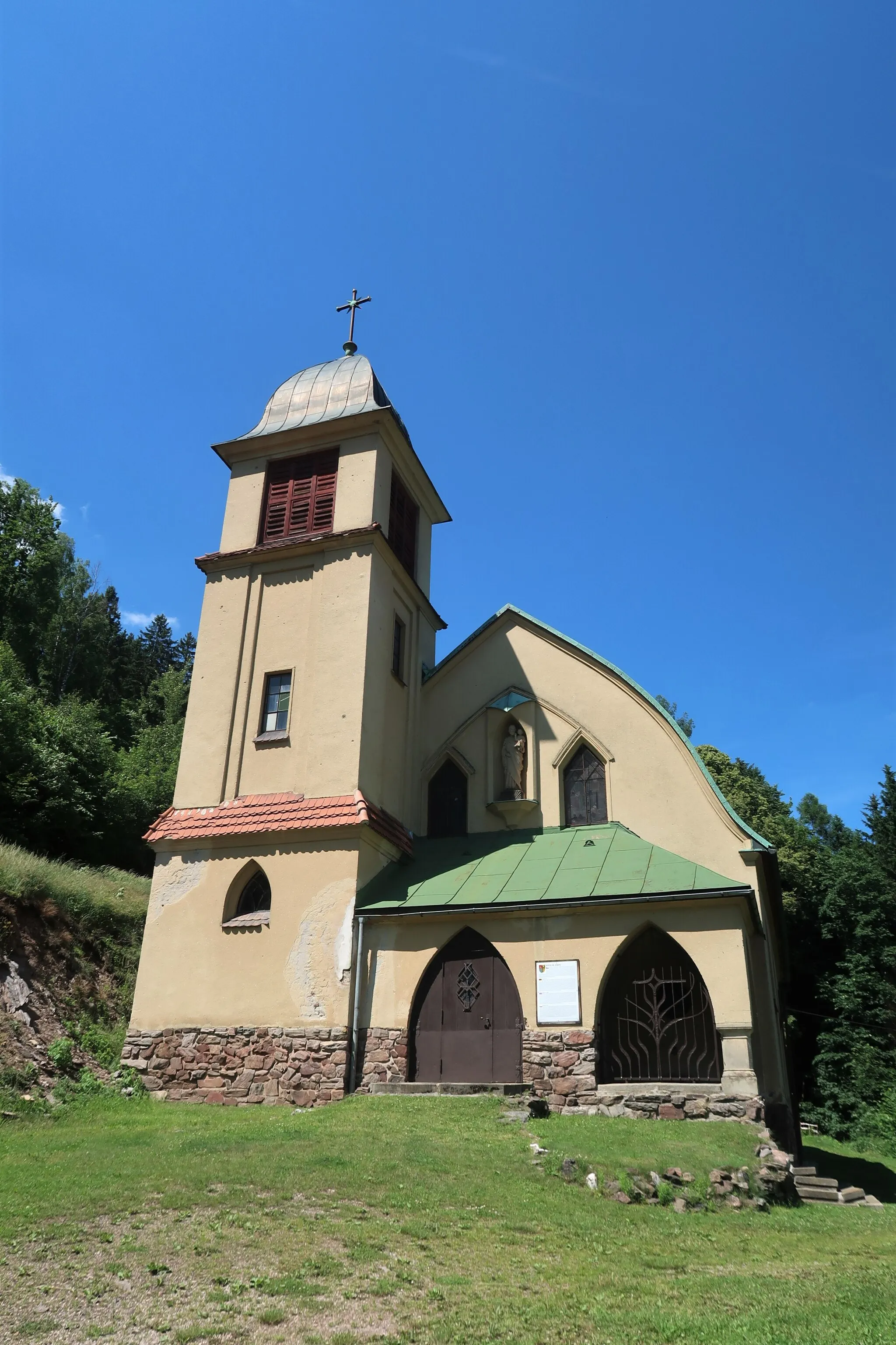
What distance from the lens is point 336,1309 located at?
5.94 metres

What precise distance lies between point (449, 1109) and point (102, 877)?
40.5 feet

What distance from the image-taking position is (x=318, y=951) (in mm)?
16531

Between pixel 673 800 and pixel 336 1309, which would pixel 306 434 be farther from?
pixel 336 1309

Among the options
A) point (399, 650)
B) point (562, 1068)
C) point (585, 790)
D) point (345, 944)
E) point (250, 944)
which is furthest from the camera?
point (399, 650)

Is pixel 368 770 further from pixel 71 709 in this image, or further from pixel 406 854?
pixel 71 709

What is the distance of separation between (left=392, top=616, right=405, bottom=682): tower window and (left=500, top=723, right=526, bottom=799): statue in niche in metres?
2.71

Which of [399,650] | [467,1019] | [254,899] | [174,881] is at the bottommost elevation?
[467,1019]

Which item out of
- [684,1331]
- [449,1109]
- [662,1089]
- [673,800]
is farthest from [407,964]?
[684,1331]

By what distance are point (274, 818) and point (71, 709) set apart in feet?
62.7

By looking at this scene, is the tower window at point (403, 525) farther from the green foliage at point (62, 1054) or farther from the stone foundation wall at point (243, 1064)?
the green foliage at point (62, 1054)

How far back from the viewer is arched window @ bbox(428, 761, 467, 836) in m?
20.3

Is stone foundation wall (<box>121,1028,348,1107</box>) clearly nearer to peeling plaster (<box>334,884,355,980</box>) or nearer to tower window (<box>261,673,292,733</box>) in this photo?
peeling plaster (<box>334,884,355,980</box>)

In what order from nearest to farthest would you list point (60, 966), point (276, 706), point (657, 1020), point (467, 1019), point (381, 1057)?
point (657, 1020) < point (381, 1057) < point (467, 1019) < point (60, 966) < point (276, 706)

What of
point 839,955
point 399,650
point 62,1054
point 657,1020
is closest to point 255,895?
point 62,1054
